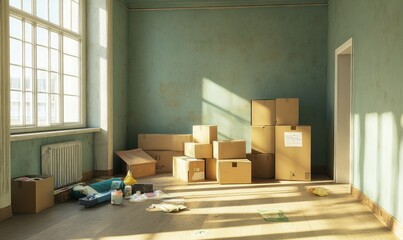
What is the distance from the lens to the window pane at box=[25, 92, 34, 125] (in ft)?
16.4

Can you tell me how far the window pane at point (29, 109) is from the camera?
501 centimetres

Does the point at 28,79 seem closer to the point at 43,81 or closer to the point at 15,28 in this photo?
the point at 43,81

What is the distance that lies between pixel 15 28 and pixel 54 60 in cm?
92

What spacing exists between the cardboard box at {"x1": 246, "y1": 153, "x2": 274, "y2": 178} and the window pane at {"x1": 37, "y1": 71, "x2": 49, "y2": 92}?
10.4 feet

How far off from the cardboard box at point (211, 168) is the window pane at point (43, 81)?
2587 millimetres

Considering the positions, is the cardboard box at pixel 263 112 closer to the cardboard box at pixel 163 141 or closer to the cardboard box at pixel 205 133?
the cardboard box at pixel 205 133

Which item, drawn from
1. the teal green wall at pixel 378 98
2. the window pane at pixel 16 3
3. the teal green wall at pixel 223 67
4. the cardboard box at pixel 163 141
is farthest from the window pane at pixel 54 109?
the teal green wall at pixel 378 98

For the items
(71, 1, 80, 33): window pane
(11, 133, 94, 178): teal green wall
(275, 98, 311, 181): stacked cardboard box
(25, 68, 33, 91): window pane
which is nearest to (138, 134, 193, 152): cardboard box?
(275, 98, 311, 181): stacked cardboard box

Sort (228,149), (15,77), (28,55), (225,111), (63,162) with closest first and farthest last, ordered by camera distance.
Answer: (15,77) < (28,55) < (63,162) < (228,149) < (225,111)

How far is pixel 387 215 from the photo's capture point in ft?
13.0

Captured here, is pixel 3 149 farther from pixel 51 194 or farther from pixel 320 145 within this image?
pixel 320 145

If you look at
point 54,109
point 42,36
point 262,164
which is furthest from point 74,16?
point 262,164

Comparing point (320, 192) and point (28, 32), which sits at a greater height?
point (28, 32)

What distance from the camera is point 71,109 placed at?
6.25 metres
